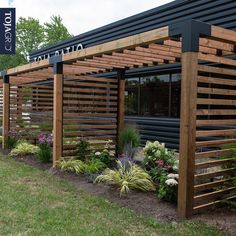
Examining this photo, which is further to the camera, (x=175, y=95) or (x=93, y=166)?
(x=175, y=95)

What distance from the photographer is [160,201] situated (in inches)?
215

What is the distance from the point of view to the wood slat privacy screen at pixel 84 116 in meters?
8.56

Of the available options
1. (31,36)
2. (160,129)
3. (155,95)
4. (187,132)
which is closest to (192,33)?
(187,132)

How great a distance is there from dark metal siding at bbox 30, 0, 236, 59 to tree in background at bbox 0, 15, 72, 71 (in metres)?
28.3

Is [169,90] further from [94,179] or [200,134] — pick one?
[200,134]

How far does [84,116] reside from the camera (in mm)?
9070

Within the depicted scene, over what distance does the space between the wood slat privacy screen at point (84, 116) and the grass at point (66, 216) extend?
7.10 ft

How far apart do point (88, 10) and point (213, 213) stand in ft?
147

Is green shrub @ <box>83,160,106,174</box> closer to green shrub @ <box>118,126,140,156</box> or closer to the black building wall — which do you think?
green shrub @ <box>118,126,140,156</box>

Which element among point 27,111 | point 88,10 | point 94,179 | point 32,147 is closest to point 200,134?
point 94,179

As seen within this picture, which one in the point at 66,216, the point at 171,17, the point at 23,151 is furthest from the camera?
the point at 171,17

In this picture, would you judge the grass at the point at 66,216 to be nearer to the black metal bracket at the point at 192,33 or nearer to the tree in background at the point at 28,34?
the black metal bracket at the point at 192,33

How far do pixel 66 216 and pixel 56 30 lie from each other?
4084 centimetres

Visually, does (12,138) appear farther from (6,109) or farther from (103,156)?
(103,156)
